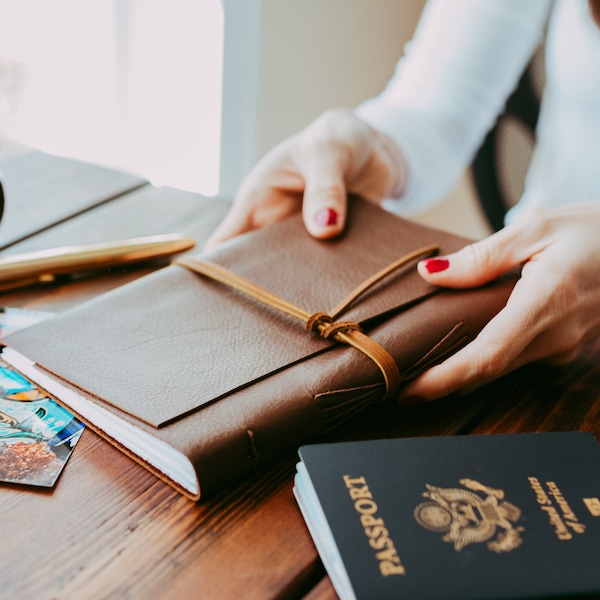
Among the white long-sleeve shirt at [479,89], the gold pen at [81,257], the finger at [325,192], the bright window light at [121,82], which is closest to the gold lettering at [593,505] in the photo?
the finger at [325,192]

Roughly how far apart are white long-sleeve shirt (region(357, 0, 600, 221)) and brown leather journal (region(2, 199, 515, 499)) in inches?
16.3

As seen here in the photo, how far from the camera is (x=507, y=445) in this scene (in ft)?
1.56

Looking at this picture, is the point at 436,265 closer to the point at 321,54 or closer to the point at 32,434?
the point at 32,434

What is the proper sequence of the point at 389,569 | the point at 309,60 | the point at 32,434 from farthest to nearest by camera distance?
the point at 309,60 → the point at 32,434 → the point at 389,569

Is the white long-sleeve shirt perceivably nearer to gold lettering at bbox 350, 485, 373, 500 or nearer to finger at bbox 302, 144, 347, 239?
finger at bbox 302, 144, 347, 239

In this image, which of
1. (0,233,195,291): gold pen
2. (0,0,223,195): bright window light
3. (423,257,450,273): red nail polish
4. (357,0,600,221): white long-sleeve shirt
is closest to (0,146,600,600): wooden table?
(423,257,450,273): red nail polish

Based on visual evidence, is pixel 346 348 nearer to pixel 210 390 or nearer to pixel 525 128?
pixel 210 390

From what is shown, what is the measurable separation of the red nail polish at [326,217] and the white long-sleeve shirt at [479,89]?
1.16ft

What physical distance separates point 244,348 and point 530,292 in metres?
0.24

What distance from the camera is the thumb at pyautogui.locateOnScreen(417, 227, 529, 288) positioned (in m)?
0.59

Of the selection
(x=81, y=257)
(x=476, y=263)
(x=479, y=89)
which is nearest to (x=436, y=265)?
(x=476, y=263)

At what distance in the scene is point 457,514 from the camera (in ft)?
1.35

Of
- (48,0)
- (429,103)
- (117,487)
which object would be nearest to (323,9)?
(429,103)

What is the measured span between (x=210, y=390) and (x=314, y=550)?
0.12 metres
